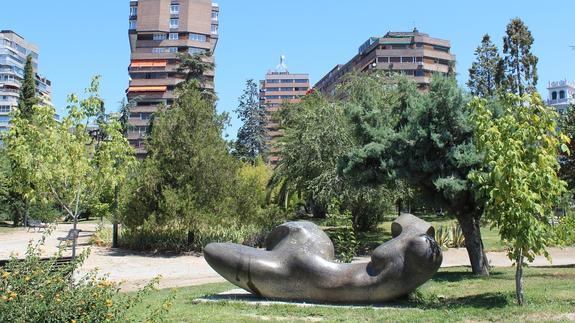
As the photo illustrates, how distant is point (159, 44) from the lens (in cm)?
9500

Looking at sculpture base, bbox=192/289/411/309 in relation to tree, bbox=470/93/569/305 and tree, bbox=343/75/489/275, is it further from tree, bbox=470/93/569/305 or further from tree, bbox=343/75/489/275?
tree, bbox=343/75/489/275

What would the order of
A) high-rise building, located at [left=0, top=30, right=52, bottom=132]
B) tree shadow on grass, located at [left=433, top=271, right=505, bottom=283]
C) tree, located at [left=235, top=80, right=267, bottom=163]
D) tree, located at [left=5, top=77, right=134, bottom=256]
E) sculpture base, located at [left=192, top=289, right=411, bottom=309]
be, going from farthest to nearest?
1. high-rise building, located at [left=0, top=30, right=52, bottom=132]
2. tree, located at [left=235, top=80, right=267, bottom=163]
3. tree shadow on grass, located at [left=433, top=271, right=505, bottom=283]
4. tree, located at [left=5, top=77, right=134, bottom=256]
5. sculpture base, located at [left=192, top=289, right=411, bottom=309]

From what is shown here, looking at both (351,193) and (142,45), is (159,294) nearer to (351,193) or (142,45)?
(351,193)

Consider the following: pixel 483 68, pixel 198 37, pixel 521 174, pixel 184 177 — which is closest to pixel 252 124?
pixel 198 37

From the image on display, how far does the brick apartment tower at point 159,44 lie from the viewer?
9250 centimetres

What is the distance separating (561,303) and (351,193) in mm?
15450

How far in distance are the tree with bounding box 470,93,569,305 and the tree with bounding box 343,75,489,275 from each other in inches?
146

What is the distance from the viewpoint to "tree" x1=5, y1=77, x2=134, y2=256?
13117 millimetres

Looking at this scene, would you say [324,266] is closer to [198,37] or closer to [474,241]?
[474,241]

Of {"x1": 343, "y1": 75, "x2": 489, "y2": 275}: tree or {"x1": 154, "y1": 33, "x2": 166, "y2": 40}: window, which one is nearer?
{"x1": 343, "y1": 75, "x2": 489, "y2": 275}: tree

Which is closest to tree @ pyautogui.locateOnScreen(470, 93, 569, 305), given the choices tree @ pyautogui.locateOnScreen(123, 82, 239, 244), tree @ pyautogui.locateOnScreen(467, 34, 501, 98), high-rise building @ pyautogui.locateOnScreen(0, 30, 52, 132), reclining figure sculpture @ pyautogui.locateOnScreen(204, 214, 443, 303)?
reclining figure sculpture @ pyautogui.locateOnScreen(204, 214, 443, 303)

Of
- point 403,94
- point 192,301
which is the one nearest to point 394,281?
point 192,301

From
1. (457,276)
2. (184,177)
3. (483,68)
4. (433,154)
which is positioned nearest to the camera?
(433,154)

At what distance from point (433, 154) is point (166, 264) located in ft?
38.3
